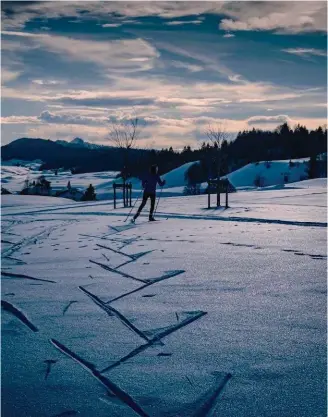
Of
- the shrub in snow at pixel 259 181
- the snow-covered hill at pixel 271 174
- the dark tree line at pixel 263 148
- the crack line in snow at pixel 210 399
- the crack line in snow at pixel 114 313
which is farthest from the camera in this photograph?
the dark tree line at pixel 263 148

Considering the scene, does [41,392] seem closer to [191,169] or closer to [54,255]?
[54,255]

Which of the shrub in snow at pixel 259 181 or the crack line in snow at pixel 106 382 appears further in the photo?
the shrub in snow at pixel 259 181

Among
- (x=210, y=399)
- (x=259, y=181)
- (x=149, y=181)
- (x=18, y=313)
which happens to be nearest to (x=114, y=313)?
(x=18, y=313)

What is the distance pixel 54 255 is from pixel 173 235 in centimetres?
296

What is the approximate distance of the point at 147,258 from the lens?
25.2 ft

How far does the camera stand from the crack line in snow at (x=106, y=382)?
9.76ft

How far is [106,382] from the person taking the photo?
3.29 meters

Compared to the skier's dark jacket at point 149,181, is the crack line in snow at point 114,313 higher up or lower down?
lower down

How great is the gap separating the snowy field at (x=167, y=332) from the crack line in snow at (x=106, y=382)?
1 centimetres

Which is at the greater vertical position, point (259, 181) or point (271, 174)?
point (271, 174)

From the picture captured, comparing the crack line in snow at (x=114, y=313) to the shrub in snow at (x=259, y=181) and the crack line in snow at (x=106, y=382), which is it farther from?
the shrub in snow at (x=259, y=181)

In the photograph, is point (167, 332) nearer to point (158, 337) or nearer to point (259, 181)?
point (158, 337)

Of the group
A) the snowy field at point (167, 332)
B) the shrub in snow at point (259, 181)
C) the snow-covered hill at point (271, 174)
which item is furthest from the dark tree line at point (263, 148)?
the snowy field at point (167, 332)

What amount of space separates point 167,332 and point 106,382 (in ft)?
3.18
